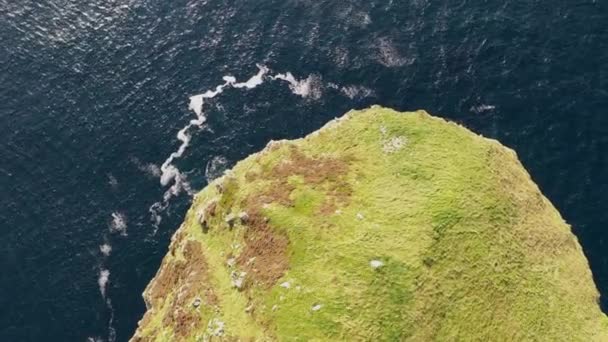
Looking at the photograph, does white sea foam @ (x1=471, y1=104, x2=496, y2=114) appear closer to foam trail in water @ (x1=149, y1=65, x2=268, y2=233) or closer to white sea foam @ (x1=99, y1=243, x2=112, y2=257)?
foam trail in water @ (x1=149, y1=65, x2=268, y2=233)

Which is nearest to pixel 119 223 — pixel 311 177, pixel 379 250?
pixel 311 177

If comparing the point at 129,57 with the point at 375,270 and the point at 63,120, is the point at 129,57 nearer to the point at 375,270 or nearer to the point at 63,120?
the point at 63,120

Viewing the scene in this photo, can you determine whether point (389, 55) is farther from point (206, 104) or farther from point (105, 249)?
point (105, 249)

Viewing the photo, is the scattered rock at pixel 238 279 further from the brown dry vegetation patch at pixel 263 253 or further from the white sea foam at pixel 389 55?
the white sea foam at pixel 389 55

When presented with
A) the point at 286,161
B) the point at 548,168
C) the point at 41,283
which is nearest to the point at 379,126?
the point at 286,161

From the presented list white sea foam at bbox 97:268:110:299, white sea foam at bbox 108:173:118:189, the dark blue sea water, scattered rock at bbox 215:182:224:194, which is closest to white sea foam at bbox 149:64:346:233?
the dark blue sea water

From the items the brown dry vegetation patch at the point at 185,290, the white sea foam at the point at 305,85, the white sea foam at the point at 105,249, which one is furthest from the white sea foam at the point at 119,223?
the white sea foam at the point at 305,85
